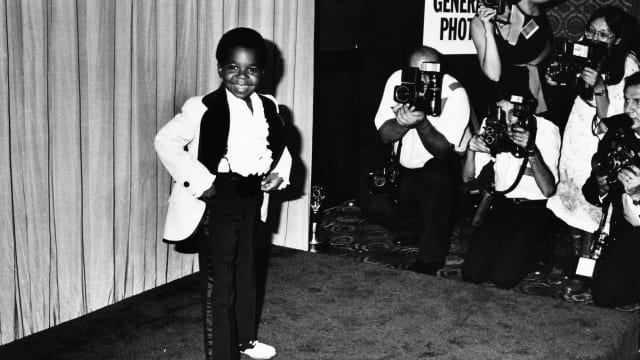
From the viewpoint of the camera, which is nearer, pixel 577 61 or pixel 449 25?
pixel 577 61

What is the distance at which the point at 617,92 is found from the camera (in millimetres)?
3713

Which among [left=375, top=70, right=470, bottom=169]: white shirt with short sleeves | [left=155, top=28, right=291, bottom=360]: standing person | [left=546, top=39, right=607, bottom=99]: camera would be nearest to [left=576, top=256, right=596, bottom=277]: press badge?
[left=546, top=39, right=607, bottom=99]: camera

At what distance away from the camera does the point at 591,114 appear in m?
3.83

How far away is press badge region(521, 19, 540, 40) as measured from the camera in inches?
162

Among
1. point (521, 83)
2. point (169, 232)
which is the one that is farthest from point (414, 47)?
point (169, 232)

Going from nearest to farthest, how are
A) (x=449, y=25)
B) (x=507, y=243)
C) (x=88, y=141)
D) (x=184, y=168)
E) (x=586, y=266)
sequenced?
(x=184, y=168)
(x=88, y=141)
(x=586, y=266)
(x=507, y=243)
(x=449, y=25)

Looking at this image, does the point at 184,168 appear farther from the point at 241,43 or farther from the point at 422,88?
the point at 422,88

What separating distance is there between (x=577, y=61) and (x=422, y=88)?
736 millimetres

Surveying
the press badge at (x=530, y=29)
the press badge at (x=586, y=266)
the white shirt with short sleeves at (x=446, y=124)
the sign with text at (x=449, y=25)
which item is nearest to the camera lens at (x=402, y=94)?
the white shirt with short sleeves at (x=446, y=124)

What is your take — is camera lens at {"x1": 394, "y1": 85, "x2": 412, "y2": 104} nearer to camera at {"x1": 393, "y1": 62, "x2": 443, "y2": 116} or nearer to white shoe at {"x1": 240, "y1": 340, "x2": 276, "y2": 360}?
camera at {"x1": 393, "y1": 62, "x2": 443, "y2": 116}

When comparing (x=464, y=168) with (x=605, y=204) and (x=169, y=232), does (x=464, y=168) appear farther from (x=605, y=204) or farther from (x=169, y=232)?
(x=169, y=232)

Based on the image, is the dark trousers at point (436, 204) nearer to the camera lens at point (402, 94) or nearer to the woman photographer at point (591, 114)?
the camera lens at point (402, 94)

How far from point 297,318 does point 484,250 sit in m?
1.16

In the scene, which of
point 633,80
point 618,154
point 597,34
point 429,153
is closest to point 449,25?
point 429,153
